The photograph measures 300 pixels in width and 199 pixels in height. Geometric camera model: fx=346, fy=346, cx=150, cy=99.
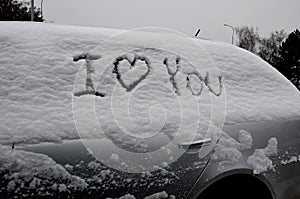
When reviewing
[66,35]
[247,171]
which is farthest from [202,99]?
[66,35]

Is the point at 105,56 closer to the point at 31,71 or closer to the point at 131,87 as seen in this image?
the point at 131,87

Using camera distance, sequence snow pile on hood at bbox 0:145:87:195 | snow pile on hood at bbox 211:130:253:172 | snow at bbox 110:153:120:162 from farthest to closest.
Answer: snow pile on hood at bbox 211:130:253:172 < snow at bbox 110:153:120:162 < snow pile on hood at bbox 0:145:87:195

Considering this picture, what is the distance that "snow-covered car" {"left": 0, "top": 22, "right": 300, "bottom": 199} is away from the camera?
54.1 inches

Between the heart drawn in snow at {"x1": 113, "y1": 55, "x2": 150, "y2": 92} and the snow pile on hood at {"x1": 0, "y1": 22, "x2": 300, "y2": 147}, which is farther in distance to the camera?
the heart drawn in snow at {"x1": 113, "y1": 55, "x2": 150, "y2": 92}

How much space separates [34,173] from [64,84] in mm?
449

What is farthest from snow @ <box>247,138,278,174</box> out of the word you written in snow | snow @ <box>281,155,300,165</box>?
the word you written in snow

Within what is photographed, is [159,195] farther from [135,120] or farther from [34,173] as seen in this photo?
[34,173]

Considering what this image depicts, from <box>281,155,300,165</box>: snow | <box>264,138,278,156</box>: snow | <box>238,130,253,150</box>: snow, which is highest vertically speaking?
<box>238,130,253,150</box>: snow

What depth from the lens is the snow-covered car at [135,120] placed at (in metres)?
1.37

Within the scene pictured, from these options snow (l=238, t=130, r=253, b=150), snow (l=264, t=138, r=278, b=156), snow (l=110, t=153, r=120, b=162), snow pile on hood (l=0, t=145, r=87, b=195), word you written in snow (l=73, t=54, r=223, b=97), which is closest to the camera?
snow pile on hood (l=0, t=145, r=87, b=195)

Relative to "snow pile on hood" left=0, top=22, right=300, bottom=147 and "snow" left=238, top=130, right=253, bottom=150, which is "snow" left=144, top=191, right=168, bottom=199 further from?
"snow" left=238, top=130, right=253, bottom=150

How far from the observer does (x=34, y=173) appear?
4.26 ft

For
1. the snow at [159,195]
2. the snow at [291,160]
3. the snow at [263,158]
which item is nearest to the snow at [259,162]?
the snow at [263,158]

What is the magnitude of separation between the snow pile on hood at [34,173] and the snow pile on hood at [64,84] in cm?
7
